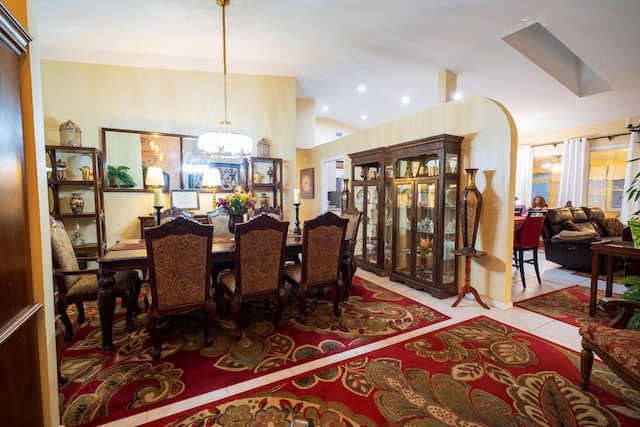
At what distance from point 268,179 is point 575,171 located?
703 centimetres

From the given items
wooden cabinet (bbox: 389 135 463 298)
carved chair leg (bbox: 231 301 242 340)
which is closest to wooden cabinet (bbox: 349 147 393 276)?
wooden cabinet (bbox: 389 135 463 298)

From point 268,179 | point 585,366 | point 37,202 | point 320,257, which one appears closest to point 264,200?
point 268,179

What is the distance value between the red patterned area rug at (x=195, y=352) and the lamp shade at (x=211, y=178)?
229cm

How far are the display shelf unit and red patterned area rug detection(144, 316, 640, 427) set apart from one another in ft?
12.6

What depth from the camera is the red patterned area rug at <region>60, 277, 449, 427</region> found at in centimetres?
180

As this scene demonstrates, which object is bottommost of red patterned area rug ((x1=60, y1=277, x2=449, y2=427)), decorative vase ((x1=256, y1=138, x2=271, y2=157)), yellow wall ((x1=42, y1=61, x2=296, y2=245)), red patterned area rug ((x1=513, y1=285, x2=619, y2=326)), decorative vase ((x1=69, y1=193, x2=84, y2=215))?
red patterned area rug ((x1=60, y1=277, x2=449, y2=427))

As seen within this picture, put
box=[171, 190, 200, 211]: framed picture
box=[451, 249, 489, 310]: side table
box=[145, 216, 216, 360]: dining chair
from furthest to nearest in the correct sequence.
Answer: box=[171, 190, 200, 211]: framed picture < box=[451, 249, 489, 310]: side table < box=[145, 216, 216, 360]: dining chair

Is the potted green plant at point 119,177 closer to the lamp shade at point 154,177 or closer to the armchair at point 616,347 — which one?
the lamp shade at point 154,177

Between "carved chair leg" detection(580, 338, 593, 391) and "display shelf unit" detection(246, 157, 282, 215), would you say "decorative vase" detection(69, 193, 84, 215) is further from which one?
"carved chair leg" detection(580, 338, 593, 391)

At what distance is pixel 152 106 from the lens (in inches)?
193

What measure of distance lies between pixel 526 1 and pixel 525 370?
366 cm

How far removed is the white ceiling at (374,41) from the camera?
3326 mm

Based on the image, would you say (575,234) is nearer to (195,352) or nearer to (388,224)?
(388,224)

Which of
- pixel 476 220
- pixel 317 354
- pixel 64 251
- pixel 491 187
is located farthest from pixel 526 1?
pixel 64 251
